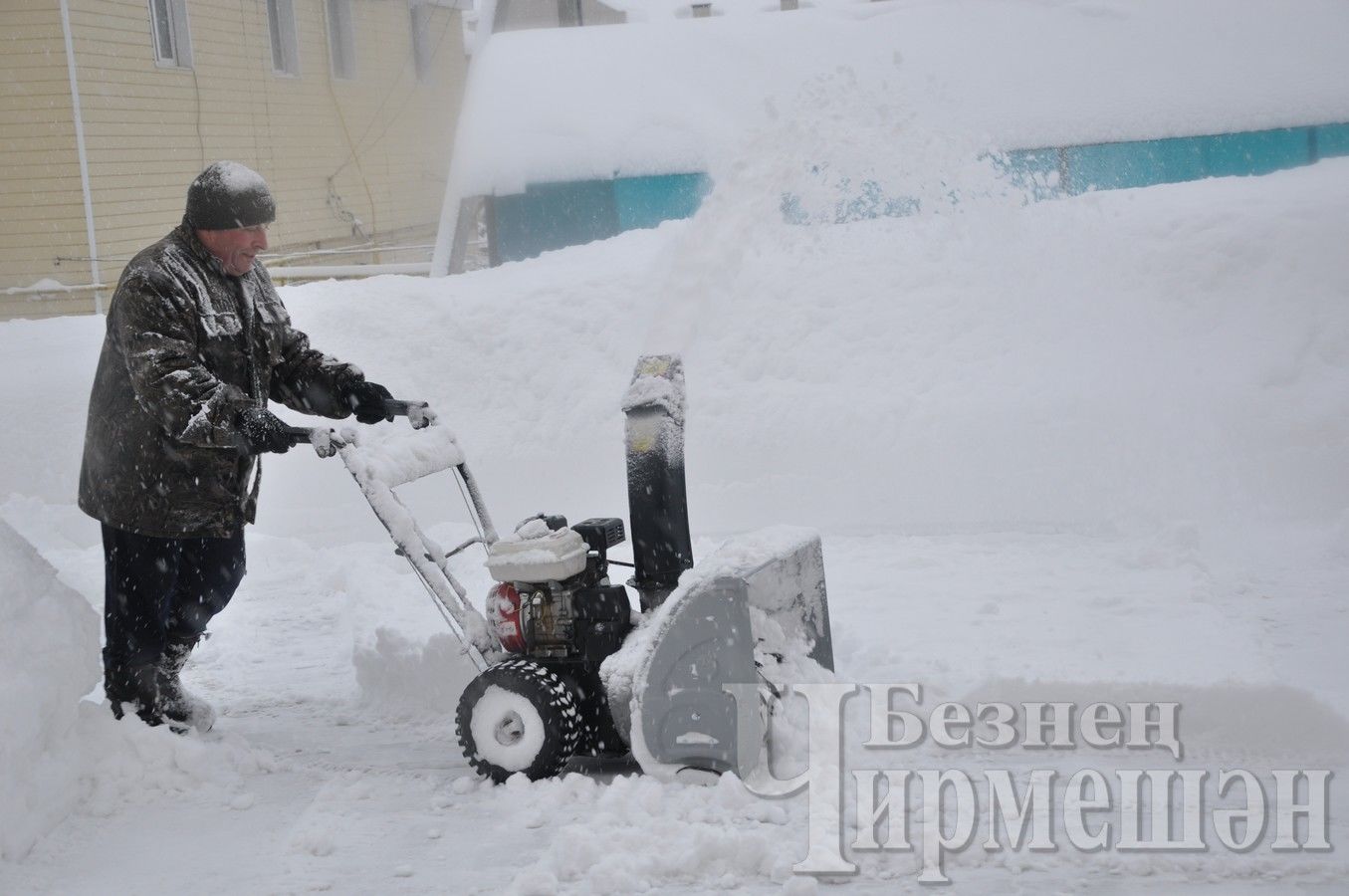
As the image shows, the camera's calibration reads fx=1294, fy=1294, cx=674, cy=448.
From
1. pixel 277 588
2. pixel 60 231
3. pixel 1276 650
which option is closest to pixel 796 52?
pixel 277 588

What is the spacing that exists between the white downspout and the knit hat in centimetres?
984

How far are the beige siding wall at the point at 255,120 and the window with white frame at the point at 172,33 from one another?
0.10 meters

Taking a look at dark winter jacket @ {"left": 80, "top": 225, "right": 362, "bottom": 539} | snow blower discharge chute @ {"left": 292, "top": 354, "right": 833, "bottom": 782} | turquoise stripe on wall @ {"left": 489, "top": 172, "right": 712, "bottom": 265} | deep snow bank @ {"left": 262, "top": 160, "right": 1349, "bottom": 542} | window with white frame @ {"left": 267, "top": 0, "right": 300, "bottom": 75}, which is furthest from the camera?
window with white frame @ {"left": 267, "top": 0, "right": 300, "bottom": 75}

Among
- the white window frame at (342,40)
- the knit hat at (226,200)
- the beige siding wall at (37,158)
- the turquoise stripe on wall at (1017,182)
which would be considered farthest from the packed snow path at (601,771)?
the white window frame at (342,40)

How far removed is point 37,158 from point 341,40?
20.2 feet

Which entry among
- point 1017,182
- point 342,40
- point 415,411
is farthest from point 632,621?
point 342,40

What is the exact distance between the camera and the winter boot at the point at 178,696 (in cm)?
407

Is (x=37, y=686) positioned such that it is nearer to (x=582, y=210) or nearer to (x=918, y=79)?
(x=582, y=210)

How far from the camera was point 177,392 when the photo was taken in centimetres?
373

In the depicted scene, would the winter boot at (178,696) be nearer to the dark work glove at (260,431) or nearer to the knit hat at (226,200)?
the dark work glove at (260,431)

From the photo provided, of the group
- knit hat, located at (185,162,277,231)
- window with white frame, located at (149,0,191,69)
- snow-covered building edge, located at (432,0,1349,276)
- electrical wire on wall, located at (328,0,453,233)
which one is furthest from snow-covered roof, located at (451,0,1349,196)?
electrical wire on wall, located at (328,0,453,233)

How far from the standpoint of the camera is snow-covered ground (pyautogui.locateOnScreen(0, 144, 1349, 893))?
10.9 ft

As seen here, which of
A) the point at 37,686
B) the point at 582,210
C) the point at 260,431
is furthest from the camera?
the point at 582,210

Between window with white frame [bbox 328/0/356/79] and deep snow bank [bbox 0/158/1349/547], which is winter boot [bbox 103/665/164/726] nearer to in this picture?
deep snow bank [bbox 0/158/1349/547]
